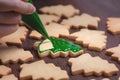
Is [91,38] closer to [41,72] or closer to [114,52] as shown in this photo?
[114,52]

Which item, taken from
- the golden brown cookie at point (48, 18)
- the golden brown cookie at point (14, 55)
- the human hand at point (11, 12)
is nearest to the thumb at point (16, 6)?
the human hand at point (11, 12)

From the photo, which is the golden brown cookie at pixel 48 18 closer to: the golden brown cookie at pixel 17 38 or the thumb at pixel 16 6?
the golden brown cookie at pixel 17 38

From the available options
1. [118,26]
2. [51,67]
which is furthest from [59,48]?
[118,26]

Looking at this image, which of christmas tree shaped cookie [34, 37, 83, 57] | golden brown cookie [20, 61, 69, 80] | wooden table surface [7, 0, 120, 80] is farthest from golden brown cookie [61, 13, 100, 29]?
golden brown cookie [20, 61, 69, 80]

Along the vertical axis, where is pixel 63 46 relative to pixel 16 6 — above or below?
below

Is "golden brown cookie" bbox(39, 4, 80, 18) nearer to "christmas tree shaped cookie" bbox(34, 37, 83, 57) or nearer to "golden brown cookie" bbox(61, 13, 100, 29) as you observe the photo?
"golden brown cookie" bbox(61, 13, 100, 29)

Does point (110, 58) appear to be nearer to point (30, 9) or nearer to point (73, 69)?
point (73, 69)

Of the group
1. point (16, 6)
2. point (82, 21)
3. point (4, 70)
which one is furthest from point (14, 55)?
point (82, 21)
